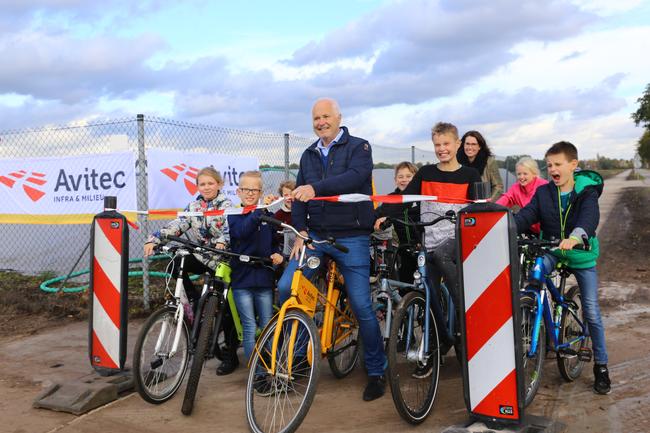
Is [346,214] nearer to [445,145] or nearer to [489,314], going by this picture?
[445,145]

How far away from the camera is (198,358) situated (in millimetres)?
4004

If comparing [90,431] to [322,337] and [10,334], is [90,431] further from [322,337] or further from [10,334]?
[10,334]

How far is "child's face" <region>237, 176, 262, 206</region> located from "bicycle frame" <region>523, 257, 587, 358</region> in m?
2.18

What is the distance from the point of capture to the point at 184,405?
411 cm

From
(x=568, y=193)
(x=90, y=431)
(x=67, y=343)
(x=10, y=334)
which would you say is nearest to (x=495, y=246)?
(x=568, y=193)

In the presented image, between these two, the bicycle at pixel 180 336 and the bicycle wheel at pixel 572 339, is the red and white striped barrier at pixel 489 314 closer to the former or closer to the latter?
the bicycle wheel at pixel 572 339

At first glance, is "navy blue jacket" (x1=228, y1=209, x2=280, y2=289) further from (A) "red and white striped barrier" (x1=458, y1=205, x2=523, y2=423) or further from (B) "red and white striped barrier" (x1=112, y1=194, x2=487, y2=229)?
(A) "red and white striped barrier" (x1=458, y1=205, x2=523, y2=423)

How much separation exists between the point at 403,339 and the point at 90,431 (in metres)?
2.14

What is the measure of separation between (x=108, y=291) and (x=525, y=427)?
3.16 m

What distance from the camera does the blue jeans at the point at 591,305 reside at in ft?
14.5

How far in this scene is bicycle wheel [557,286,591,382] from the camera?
178 inches

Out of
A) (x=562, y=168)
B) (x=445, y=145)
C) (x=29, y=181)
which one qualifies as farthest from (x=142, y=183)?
(x=562, y=168)

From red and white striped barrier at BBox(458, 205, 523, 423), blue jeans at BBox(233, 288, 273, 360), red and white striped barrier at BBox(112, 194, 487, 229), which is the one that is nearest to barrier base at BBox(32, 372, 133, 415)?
blue jeans at BBox(233, 288, 273, 360)

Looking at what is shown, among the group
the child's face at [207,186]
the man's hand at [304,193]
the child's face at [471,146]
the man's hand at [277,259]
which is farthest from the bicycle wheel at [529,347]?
the child's face at [471,146]
